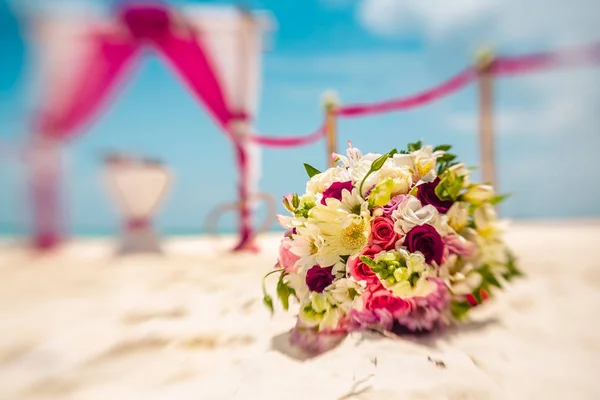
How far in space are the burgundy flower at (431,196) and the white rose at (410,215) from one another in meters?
0.07

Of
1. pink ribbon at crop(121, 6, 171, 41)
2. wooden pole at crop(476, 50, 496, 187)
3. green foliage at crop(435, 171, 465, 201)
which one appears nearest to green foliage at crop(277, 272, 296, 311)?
green foliage at crop(435, 171, 465, 201)

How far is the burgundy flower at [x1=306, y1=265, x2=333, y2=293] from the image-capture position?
2.89 feet

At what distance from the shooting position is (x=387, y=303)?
2.89 feet

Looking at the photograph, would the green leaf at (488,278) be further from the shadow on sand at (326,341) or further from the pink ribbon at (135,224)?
the pink ribbon at (135,224)

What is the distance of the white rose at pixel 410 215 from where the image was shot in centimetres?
86

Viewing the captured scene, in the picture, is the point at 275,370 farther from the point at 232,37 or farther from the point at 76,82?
the point at 76,82

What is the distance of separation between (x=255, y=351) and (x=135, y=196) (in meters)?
2.82

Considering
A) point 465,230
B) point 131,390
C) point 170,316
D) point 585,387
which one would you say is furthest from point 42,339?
point 585,387

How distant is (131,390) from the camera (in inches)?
33.3

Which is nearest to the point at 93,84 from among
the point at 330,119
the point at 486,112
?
the point at 330,119

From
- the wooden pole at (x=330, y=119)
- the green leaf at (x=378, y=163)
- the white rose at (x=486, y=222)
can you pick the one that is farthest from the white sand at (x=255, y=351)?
the wooden pole at (x=330, y=119)

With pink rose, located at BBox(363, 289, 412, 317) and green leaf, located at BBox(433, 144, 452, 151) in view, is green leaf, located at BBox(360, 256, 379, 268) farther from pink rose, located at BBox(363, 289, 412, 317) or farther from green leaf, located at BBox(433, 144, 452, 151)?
green leaf, located at BBox(433, 144, 452, 151)

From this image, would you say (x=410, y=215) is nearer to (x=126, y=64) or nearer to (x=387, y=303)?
(x=387, y=303)

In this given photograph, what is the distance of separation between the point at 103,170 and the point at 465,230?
3191mm
